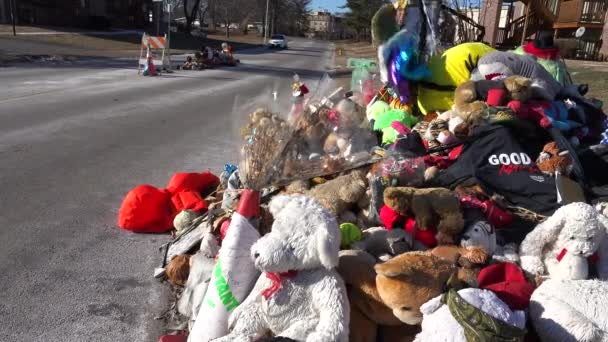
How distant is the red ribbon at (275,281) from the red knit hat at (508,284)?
35.5 inches

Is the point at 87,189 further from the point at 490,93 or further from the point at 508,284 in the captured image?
the point at 508,284

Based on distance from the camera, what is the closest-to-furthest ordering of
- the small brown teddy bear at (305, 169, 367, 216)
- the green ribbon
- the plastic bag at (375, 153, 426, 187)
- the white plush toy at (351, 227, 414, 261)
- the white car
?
the green ribbon → the white plush toy at (351, 227, 414, 261) → the small brown teddy bear at (305, 169, 367, 216) → the plastic bag at (375, 153, 426, 187) → the white car

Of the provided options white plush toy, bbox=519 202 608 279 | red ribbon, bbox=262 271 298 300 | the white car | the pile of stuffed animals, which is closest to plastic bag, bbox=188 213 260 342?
the pile of stuffed animals

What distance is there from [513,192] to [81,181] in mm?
4391

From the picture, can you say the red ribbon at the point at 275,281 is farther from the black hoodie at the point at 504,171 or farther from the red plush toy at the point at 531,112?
the red plush toy at the point at 531,112

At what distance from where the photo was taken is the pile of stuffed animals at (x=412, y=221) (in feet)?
7.14

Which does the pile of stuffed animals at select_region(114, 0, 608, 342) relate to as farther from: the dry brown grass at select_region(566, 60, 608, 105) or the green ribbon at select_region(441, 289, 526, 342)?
the dry brown grass at select_region(566, 60, 608, 105)

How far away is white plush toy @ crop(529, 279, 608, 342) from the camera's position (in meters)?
2.08

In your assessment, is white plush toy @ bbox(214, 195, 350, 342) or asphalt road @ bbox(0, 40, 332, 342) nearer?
white plush toy @ bbox(214, 195, 350, 342)

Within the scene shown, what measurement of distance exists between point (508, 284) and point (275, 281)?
1097 millimetres

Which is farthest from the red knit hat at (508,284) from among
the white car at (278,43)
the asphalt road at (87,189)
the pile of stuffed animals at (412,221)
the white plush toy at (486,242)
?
the white car at (278,43)

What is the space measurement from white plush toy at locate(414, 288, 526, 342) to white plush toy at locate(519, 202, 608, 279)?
2.17ft

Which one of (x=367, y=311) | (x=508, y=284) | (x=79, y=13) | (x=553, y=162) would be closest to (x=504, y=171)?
(x=553, y=162)

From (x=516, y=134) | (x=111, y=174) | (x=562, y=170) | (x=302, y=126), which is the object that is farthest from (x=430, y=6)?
(x=111, y=174)
